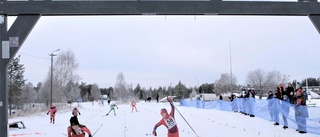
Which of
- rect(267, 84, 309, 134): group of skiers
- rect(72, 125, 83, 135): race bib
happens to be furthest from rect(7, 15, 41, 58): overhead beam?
rect(267, 84, 309, 134): group of skiers

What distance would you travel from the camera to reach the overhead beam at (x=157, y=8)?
33.1ft

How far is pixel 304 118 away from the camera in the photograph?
572 inches

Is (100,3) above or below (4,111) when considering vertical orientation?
above

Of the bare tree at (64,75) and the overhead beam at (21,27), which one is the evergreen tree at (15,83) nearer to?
the bare tree at (64,75)

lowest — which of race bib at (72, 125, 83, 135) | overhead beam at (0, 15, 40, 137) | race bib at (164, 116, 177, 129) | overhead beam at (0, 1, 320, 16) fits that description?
race bib at (72, 125, 83, 135)

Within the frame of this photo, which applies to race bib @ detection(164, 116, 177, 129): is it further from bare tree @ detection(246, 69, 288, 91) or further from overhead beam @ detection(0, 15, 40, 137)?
bare tree @ detection(246, 69, 288, 91)

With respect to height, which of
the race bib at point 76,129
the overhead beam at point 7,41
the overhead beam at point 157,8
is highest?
the overhead beam at point 157,8

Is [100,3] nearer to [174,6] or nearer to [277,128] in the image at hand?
[174,6]

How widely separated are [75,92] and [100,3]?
233 feet

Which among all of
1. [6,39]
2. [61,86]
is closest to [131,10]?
[6,39]

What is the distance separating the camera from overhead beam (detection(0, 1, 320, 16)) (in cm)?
1009

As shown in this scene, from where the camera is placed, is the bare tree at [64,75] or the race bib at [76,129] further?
the bare tree at [64,75]

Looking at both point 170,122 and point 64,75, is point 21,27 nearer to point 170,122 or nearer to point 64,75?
point 170,122

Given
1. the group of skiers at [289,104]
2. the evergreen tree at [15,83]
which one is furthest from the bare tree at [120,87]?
the group of skiers at [289,104]
